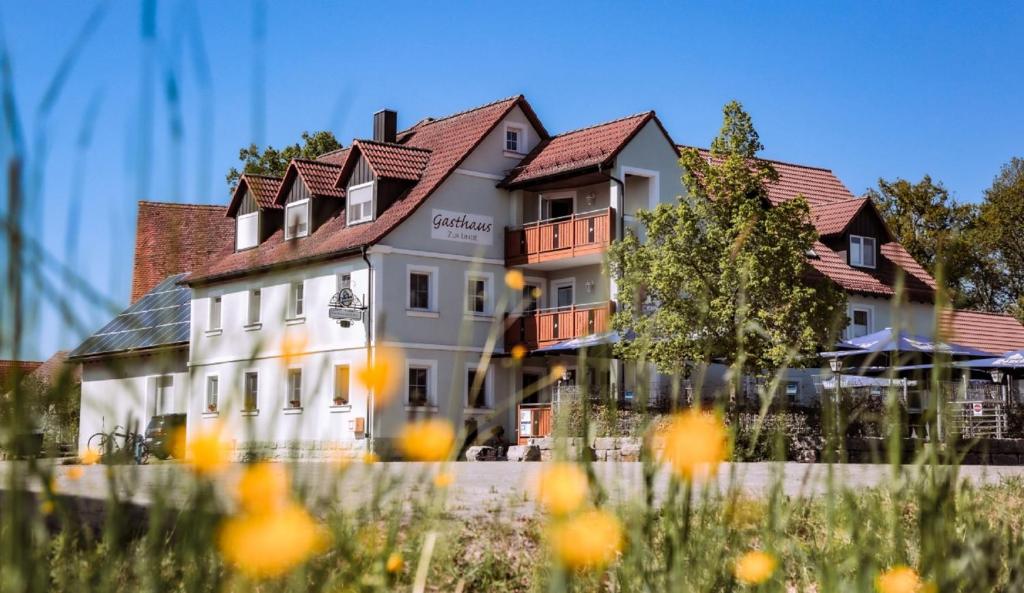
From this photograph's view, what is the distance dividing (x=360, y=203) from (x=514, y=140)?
431cm

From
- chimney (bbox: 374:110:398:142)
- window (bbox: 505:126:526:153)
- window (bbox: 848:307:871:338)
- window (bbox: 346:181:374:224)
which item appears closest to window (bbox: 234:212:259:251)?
window (bbox: 346:181:374:224)

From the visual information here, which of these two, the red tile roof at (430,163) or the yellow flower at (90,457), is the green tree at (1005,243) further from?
the yellow flower at (90,457)

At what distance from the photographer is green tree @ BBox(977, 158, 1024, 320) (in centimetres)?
5022

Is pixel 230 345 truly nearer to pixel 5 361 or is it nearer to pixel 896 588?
pixel 5 361

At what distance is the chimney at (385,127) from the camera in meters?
36.8

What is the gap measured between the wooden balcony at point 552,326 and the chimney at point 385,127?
7.08m

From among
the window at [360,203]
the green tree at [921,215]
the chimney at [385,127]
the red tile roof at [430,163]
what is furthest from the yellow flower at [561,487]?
the green tree at [921,215]

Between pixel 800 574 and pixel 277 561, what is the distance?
3989mm

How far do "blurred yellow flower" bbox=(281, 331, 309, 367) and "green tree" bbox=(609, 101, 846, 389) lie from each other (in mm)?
22447

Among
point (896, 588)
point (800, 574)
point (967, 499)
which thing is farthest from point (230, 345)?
point (800, 574)

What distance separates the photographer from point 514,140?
35.2 metres

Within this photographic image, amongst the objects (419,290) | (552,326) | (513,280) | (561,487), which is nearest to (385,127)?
(419,290)

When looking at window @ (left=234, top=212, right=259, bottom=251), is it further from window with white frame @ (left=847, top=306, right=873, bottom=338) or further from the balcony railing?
window with white frame @ (left=847, top=306, right=873, bottom=338)

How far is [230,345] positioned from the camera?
1752 mm
